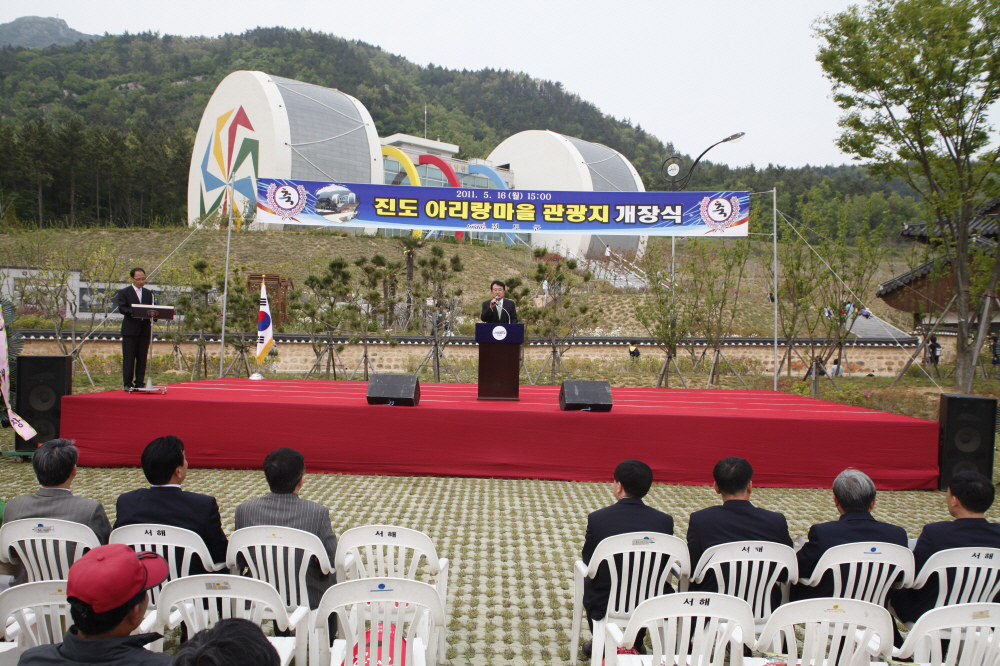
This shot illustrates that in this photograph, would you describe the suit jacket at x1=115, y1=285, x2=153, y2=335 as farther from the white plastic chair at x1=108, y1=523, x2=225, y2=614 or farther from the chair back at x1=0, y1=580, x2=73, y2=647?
the chair back at x1=0, y1=580, x2=73, y2=647

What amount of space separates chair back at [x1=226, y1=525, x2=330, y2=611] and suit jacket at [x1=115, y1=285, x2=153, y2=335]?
4.23 m

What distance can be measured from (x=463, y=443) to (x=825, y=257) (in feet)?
27.2

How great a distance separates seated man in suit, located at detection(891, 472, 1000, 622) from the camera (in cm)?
233

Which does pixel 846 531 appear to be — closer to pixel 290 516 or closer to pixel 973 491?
pixel 973 491

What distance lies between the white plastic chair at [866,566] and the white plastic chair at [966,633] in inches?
16.8

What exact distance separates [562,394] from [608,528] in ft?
9.95

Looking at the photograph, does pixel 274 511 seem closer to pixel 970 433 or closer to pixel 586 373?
pixel 970 433

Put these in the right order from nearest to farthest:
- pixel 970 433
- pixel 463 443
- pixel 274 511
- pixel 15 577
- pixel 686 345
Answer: pixel 15 577
pixel 274 511
pixel 970 433
pixel 463 443
pixel 686 345

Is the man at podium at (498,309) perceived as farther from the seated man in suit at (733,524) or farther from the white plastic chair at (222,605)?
the white plastic chair at (222,605)

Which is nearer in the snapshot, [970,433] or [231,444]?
[970,433]

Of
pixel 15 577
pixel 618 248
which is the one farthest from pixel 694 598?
pixel 618 248

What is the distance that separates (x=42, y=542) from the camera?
2.33 m

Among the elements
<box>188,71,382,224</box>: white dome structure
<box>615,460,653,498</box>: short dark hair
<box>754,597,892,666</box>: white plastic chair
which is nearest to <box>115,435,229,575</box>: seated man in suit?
<box>615,460,653,498</box>: short dark hair

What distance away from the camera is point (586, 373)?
14.8 meters
